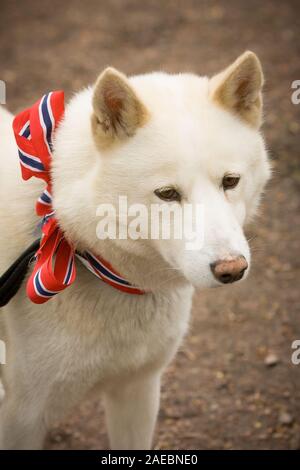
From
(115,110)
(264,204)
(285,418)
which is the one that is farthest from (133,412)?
(264,204)

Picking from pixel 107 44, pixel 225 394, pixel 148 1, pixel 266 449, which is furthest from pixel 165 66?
pixel 266 449

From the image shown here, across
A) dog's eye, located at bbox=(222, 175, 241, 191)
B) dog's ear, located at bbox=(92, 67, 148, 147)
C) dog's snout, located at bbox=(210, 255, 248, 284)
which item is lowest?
dog's snout, located at bbox=(210, 255, 248, 284)

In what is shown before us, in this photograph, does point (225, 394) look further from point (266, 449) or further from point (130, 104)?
point (130, 104)

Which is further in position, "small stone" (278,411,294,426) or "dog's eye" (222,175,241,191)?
"small stone" (278,411,294,426)

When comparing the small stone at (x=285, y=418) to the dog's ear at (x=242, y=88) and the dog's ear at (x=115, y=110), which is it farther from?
the dog's ear at (x=115, y=110)

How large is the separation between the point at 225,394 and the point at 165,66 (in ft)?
13.3

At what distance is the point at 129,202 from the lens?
239cm

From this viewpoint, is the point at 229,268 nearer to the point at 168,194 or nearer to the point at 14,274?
the point at 168,194

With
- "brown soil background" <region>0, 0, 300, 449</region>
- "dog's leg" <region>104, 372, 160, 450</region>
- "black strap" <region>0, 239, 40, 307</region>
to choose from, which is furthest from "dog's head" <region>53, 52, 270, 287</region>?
"brown soil background" <region>0, 0, 300, 449</region>

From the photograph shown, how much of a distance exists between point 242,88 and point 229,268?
79 centimetres

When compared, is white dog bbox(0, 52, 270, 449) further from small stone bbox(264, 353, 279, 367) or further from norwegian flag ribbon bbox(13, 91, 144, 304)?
small stone bbox(264, 353, 279, 367)

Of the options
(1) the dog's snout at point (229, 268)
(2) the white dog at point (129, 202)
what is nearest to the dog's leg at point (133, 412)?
(2) the white dog at point (129, 202)

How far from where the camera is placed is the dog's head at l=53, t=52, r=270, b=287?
228 centimetres

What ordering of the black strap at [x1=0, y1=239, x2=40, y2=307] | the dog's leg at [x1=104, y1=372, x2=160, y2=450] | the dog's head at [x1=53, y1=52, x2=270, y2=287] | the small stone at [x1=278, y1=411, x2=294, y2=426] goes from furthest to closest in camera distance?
the small stone at [x1=278, y1=411, x2=294, y2=426] → the dog's leg at [x1=104, y1=372, x2=160, y2=450] → the black strap at [x1=0, y1=239, x2=40, y2=307] → the dog's head at [x1=53, y1=52, x2=270, y2=287]
